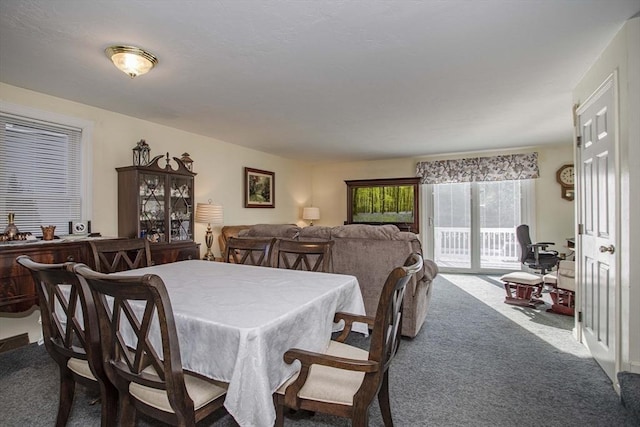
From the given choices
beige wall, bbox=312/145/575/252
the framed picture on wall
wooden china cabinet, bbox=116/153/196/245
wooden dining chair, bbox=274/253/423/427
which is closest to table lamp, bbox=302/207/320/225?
beige wall, bbox=312/145/575/252

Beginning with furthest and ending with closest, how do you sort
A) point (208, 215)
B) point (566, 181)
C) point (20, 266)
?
1. point (566, 181)
2. point (208, 215)
3. point (20, 266)

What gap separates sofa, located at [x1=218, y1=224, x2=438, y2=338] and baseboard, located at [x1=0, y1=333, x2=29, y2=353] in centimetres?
277

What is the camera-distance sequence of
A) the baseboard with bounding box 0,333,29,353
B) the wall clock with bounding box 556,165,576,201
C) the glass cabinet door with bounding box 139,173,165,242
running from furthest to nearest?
1. the wall clock with bounding box 556,165,576,201
2. the glass cabinet door with bounding box 139,173,165,242
3. the baseboard with bounding box 0,333,29,353

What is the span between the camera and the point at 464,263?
617 cm

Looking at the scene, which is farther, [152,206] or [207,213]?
[207,213]

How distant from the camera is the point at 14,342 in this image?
2.86m

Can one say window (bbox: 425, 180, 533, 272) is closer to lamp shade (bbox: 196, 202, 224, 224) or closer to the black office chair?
the black office chair

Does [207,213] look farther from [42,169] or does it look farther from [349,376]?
[349,376]

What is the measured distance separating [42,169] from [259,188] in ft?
10.2

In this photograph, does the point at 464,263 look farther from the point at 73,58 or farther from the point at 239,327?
the point at 73,58

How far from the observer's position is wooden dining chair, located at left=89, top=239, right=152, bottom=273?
223cm

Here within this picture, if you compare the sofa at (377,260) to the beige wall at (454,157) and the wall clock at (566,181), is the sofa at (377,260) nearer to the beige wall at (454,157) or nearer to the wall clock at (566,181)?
the beige wall at (454,157)

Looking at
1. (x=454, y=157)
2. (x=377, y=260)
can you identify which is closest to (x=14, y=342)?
(x=377, y=260)

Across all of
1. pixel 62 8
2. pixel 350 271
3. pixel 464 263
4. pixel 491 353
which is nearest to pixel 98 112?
pixel 62 8
